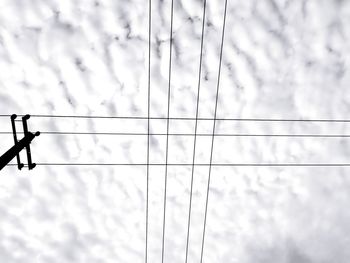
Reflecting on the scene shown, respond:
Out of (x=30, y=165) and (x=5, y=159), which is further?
(x=30, y=165)

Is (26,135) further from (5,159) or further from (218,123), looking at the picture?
(218,123)

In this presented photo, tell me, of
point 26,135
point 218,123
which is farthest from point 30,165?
point 218,123

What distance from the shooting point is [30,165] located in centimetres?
784

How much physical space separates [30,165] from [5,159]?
4.70 ft

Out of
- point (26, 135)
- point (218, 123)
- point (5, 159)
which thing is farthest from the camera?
point (218, 123)

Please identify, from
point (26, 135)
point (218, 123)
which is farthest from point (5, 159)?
point (218, 123)

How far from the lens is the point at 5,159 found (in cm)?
646

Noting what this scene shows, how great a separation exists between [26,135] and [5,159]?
126 cm

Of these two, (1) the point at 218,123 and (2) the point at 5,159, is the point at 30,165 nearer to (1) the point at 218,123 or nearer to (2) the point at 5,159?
(2) the point at 5,159

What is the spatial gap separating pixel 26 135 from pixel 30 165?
99 centimetres

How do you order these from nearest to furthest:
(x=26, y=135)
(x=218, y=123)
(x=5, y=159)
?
(x=5, y=159)
(x=26, y=135)
(x=218, y=123)

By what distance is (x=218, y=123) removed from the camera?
508 inches

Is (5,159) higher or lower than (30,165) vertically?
higher

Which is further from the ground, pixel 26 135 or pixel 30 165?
pixel 26 135
